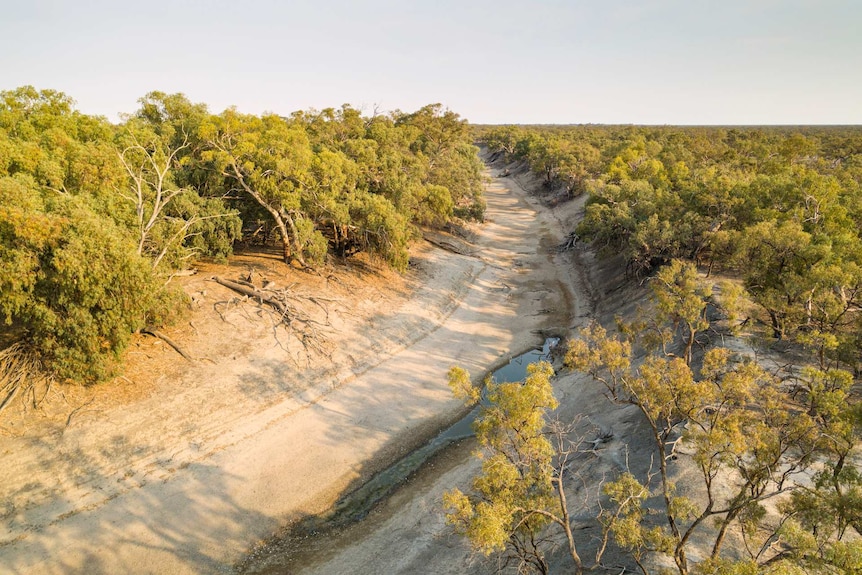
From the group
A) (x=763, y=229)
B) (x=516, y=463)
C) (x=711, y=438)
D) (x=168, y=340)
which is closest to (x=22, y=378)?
(x=168, y=340)

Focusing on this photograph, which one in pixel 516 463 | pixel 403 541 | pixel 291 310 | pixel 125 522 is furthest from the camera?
pixel 291 310

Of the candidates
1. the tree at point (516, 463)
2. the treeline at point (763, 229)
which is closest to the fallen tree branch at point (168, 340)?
the tree at point (516, 463)

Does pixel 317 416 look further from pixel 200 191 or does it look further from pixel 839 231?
pixel 839 231

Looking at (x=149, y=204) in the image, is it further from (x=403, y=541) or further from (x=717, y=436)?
(x=717, y=436)

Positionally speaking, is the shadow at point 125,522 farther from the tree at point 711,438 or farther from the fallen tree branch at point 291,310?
the tree at point 711,438

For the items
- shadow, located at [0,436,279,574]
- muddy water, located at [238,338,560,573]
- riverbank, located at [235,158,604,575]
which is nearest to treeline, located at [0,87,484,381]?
shadow, located at [0,436,279,574]

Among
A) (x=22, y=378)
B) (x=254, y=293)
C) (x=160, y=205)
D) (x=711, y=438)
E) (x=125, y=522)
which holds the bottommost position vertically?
(x=125, y=522)
